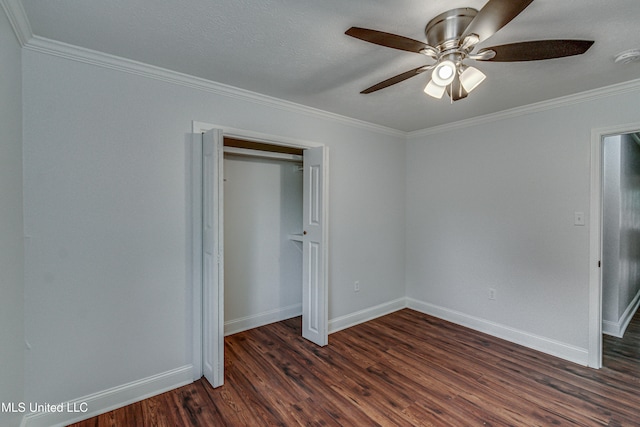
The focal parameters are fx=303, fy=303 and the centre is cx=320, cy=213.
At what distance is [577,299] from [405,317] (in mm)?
1728

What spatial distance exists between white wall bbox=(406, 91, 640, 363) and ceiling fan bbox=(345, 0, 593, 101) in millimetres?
1724

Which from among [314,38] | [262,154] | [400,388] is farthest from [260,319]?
[314,38]

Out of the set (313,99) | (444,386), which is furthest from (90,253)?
(444,386)

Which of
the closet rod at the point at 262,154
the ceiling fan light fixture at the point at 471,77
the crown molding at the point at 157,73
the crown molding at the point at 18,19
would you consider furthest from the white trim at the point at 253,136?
the ceiling fan light fixture at the point at 471,77

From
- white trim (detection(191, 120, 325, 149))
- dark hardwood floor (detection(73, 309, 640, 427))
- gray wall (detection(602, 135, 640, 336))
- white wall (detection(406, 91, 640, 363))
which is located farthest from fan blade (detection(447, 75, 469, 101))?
gray wall (detection(602, 135, 640, 336))

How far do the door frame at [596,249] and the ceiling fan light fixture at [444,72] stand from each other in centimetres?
199

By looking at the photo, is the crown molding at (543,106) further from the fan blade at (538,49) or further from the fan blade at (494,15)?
the fan blade at (494,15)

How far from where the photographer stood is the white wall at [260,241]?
333 cm

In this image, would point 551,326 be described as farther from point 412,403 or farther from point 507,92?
point 507,92

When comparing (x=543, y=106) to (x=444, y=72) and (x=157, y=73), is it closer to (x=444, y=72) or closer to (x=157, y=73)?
(x=444, y=72)

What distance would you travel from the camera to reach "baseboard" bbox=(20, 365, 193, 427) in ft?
6.17

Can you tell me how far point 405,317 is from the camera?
380 cm

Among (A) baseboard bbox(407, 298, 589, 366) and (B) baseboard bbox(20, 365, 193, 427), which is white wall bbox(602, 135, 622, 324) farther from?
(B) baseboard bbox(20, 365, 193, 427)

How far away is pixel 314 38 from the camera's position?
1.80 m
